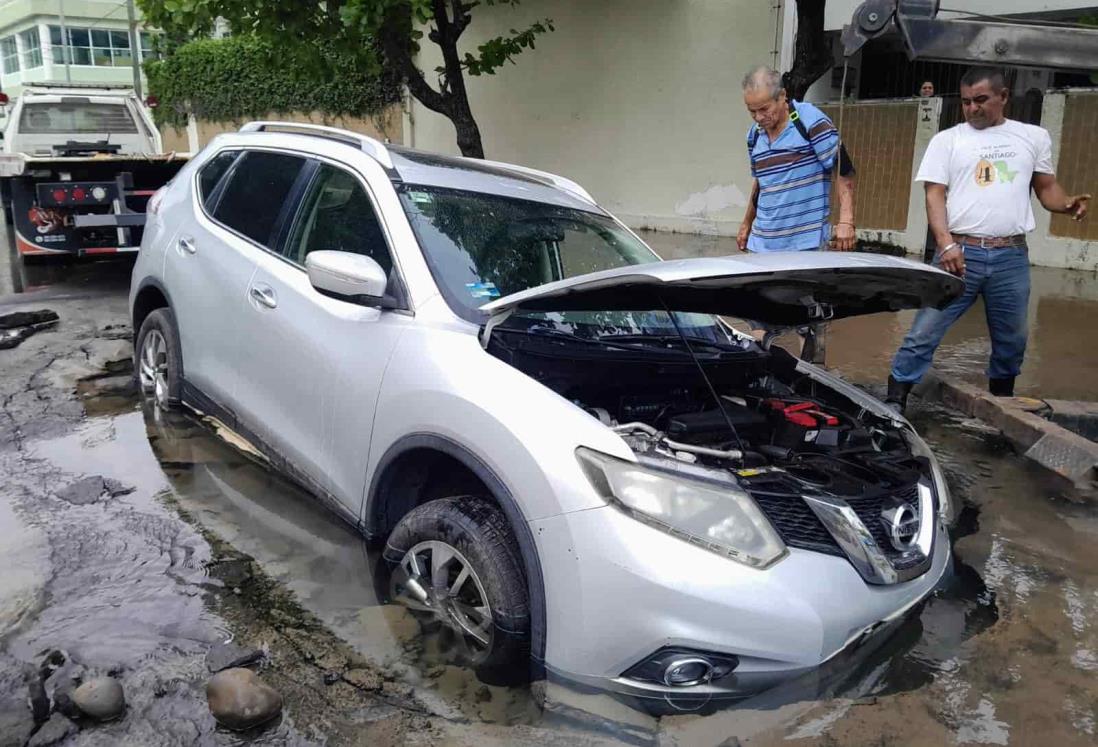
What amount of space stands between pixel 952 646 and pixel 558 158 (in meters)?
12.0

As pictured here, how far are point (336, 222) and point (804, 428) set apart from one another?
2057 millimetres

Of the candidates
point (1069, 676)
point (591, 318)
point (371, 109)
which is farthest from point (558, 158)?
point (1069, 676)

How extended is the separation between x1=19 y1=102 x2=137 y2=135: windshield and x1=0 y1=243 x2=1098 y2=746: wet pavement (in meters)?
8.12

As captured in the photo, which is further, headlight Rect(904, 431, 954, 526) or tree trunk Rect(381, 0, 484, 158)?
tree trunk Rect(381, 0, 484, 158)

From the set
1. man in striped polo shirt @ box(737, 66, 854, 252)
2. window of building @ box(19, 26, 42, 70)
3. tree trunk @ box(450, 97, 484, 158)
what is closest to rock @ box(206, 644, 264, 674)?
man in striped polo shirt @ box(737, 66, 854, 252)

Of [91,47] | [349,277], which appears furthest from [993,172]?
[91,47]

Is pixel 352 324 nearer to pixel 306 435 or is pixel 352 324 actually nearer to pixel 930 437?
pixel 306 435

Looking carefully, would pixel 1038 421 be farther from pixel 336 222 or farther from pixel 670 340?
pixel 336 222

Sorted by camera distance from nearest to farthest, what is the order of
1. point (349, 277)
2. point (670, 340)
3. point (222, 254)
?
point (349, 277), point (670, 340), point (222, 254)

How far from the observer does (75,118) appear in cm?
1212

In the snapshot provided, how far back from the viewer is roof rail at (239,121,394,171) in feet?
12.7

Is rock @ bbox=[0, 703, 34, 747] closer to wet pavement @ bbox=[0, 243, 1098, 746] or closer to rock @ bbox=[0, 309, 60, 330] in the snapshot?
wet pavement @ bbox=[0, 243, 1098, 746]

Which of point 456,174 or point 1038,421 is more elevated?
point 456,174

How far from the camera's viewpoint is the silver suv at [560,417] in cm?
249
